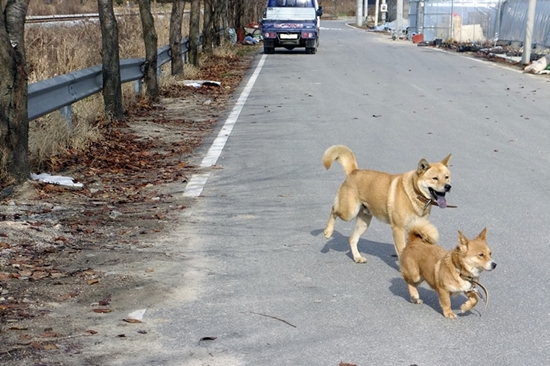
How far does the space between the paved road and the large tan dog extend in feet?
1.14

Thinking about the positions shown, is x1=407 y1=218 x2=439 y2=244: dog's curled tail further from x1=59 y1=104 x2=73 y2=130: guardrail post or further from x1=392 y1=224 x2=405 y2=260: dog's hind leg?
x1=59 y1=104 x2=73 y2=130: guardrail post

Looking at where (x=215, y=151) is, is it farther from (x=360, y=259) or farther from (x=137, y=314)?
(x=137, y=314)

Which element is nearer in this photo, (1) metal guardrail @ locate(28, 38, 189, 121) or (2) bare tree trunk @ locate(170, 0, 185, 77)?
(1) metal guardrail @ locate(28, 38, 189, 121)

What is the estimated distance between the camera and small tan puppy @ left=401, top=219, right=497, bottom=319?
519 cm

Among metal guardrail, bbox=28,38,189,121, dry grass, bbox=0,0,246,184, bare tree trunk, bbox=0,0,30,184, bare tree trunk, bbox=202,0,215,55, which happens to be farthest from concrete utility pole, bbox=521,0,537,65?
bare tree trunk, bbox=0,0,30,184

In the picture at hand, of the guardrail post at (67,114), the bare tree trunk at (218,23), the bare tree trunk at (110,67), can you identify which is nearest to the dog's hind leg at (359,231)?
the guardrail post at (67,114)

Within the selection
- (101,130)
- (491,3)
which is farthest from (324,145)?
(491,3)

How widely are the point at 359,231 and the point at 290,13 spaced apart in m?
30.8

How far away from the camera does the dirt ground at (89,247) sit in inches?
200

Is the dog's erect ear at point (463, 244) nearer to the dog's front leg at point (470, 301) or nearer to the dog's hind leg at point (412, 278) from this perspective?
the dog's front leg at point (470, 301)

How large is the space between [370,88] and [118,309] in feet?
50.5

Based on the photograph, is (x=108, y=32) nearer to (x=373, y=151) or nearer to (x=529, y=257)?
(x=373, y=151)

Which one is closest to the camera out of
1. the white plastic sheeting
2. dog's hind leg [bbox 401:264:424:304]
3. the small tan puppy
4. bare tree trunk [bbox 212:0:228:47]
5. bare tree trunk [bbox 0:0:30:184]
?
the small tan puppy

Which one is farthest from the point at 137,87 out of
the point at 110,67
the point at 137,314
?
the point at 137,314
